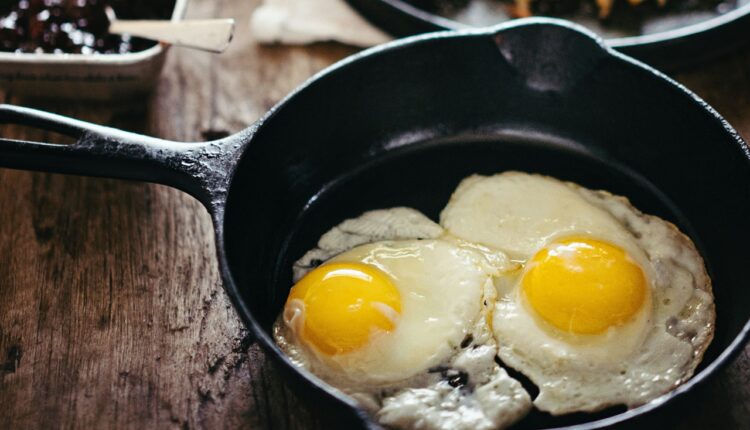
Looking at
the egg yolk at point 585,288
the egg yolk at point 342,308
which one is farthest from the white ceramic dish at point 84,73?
the egg yolk at point 585,288

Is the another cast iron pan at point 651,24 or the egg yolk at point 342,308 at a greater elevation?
the another cast iron pan at point 651,24

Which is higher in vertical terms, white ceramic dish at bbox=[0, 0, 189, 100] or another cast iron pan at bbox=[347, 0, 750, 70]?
another cast iron pan at bbox=[347, 0, 750, 70]

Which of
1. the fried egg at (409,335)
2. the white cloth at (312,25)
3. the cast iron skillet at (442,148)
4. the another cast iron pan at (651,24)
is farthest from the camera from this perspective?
the white cloth at (312,25)

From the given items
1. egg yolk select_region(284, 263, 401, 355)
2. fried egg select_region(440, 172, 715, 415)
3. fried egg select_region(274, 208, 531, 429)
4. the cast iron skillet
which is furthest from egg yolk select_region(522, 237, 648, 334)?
egg yolk select_region(284, 263, 401, 355)

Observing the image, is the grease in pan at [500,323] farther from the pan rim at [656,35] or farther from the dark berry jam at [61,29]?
the dark berry jam at [61,29]

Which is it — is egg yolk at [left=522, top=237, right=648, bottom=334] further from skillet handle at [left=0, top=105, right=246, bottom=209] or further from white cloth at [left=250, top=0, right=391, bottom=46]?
white cloth at [left=250, top=0, right=391, bottom=46]

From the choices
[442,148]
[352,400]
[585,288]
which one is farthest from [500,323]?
[442,148]
